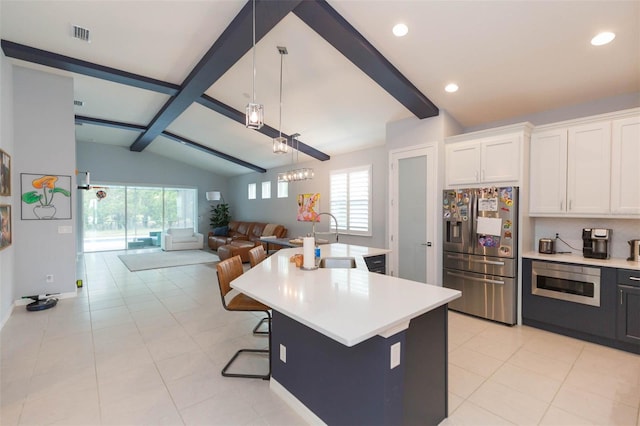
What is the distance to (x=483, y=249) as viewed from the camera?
12.4ft

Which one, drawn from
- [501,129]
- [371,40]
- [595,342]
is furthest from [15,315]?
[595,342]

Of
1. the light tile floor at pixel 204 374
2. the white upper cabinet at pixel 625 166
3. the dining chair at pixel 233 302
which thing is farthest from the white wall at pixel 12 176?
the white upper cabinet at pixel 625 166

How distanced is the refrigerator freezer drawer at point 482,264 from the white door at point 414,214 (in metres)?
0.30

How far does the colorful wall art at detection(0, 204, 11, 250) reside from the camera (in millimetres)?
3429

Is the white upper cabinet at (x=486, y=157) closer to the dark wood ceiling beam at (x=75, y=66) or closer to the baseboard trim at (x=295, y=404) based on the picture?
the baseboard trim at (x=295, y=404)

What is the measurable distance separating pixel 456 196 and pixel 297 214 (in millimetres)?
4887

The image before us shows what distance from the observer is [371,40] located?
3.13 metres

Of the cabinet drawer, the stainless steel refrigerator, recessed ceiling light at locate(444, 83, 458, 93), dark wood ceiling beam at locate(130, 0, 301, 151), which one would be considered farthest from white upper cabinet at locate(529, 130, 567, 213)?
dark wood ceiling beam at locate(130, 0, 301, 151)

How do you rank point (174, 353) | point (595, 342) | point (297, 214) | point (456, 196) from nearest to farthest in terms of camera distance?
point (174, 353) < point (595, 342) < point (456, 196) < point (297, 214)

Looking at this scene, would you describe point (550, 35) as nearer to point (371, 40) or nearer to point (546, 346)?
point (371, 40)

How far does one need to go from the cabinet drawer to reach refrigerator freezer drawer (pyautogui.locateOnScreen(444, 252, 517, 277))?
35.4 inches

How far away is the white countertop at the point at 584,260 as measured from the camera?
2.95 meters

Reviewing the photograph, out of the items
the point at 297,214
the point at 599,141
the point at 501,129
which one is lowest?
the point at 297,214

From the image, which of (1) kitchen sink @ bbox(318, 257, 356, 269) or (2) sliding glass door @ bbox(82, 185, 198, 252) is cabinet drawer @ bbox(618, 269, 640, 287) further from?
(2) sliding glass door @ bbox(82, 185, 198, 252)
